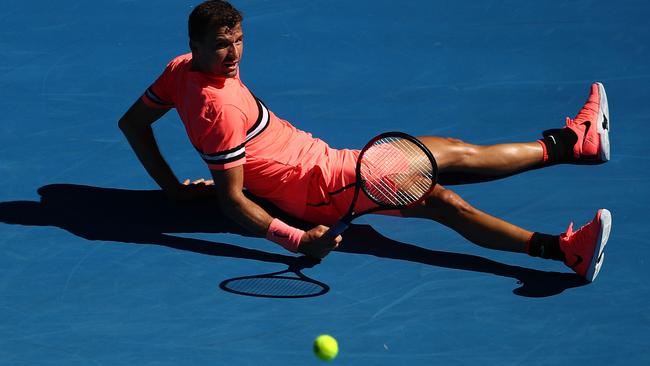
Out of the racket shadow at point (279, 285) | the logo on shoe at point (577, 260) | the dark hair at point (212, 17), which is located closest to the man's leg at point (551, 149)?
the logo on shoe at point (577, 260)

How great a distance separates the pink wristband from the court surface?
0.21 m

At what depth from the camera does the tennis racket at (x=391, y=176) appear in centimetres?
539

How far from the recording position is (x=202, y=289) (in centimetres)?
548

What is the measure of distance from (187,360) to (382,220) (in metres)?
1.65

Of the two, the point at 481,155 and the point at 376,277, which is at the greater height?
the point at 481,155

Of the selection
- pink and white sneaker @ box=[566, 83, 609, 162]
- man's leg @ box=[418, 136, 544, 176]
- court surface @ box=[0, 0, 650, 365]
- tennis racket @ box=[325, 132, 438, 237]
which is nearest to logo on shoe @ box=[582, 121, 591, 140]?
pink and white sneaker @ box=[566, 83, 609, 162]

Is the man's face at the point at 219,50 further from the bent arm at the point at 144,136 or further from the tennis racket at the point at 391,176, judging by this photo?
the tennis racket at the point at 391,176

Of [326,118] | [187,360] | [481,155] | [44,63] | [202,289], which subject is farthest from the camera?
[44,63]

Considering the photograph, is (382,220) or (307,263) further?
(382,220)

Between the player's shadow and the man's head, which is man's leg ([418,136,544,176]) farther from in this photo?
the man's head

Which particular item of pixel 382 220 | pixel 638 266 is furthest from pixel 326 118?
pixel 638 266

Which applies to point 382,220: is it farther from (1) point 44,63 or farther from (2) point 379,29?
(1) point 44,63

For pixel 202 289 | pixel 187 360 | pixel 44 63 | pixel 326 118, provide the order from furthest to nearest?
pixel 44 63 → pixel 326 118 → pixel 202 289 → pixel 187 360

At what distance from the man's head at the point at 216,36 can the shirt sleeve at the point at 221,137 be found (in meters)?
0.23
